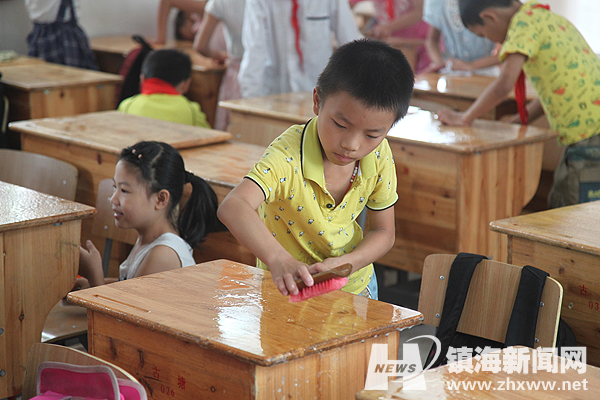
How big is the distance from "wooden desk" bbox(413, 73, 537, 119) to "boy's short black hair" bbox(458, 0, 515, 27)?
76cm

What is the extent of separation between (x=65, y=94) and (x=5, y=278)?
2.20 m

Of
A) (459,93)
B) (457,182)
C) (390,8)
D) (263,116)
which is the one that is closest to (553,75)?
(457,182)

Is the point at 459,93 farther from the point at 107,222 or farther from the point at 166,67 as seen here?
the point at 107,222

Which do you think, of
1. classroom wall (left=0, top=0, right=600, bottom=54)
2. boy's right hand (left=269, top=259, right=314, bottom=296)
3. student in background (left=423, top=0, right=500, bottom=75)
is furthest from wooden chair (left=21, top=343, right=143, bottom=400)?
classroom wall (left=0, top=0, right=600, bottom=54)

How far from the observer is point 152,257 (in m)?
2.02

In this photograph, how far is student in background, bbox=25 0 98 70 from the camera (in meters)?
5.03

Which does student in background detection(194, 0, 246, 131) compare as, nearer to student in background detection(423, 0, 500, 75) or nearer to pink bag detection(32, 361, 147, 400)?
student in background detection(423, 0, 500, 75)

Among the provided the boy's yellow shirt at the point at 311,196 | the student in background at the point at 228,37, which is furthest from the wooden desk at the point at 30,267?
the student in background at the point at 228,37

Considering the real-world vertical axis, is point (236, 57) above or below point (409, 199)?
above

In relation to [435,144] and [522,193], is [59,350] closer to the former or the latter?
[435,144]

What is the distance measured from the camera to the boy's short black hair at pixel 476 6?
293 cm

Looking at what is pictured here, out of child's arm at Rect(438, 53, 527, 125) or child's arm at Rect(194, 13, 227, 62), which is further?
child's arm at Rect(194, 13, 227, 62)

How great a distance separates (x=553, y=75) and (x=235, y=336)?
214cm

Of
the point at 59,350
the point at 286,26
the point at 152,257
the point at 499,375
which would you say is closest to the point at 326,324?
the point at 499,375
